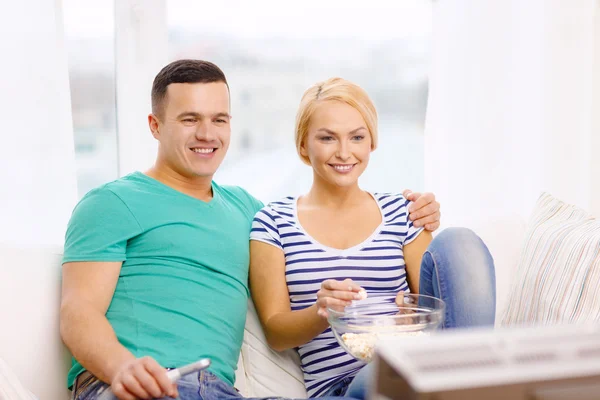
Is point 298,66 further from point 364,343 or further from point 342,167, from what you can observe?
point 364,343

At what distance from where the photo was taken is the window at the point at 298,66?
118 inches

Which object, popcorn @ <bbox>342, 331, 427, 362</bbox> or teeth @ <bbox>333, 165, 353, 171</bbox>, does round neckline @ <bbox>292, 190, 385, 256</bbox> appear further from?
popcorn @ <bbox>342, 331, 427, 362</bbox>

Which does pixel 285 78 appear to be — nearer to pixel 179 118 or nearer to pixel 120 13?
pixel 120 13

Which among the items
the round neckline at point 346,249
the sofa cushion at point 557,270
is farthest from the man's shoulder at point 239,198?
the sofa cushion at point 557,270

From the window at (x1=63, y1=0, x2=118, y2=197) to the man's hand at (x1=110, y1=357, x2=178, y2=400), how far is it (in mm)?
1504

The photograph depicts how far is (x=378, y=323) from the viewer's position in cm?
163

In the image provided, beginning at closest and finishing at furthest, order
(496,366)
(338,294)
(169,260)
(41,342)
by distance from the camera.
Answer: (496,366), (338,294), (41,342), (169,260)

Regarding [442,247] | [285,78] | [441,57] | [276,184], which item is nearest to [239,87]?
[285,78]

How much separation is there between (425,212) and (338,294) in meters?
0.55

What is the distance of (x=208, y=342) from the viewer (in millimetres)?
1749

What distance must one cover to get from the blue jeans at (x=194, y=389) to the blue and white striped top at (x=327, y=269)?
0.25 m

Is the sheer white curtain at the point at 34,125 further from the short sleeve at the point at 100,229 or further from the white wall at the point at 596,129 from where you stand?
the white wall at the point at 596,129

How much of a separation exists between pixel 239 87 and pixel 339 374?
1.56 meters

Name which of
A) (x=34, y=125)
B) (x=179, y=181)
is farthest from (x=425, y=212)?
(x=34, y=125)
